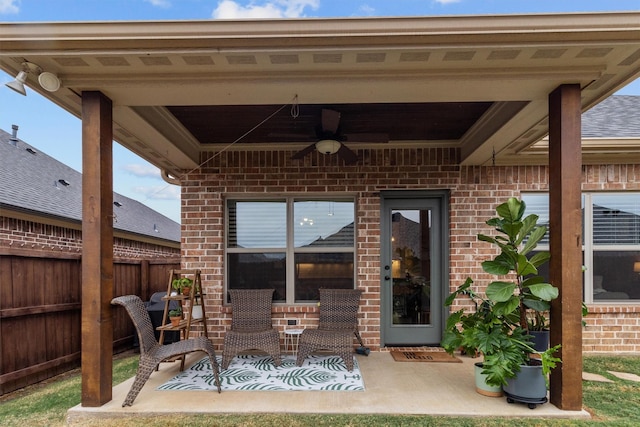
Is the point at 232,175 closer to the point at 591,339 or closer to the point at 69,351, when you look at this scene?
the point at 69,351

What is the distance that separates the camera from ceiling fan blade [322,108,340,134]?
3412mm

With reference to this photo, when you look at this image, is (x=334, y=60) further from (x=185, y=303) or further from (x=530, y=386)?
(x=185, y=303)

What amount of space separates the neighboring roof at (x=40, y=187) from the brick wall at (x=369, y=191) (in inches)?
80.2

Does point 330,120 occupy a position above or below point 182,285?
above

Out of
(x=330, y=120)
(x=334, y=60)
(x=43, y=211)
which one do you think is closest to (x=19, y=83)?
(x=334, y=60)

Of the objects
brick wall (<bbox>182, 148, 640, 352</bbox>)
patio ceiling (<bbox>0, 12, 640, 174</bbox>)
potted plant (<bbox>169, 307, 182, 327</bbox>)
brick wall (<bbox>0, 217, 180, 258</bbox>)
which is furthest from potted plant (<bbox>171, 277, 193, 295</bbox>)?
patio ceiling (<bbox>0, 12, 640, 174</bbox>)

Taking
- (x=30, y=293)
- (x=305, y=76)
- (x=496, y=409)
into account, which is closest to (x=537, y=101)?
(x=305, y=76)

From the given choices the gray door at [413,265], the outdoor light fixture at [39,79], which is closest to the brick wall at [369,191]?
the gray door at [413,265]

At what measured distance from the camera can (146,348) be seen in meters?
3.25

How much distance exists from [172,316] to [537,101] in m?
4.22

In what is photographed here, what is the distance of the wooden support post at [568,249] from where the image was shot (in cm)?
280

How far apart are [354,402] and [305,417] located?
1.51 feet

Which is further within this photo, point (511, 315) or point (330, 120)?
point (330, 120)

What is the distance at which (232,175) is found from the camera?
5000 millimetres
